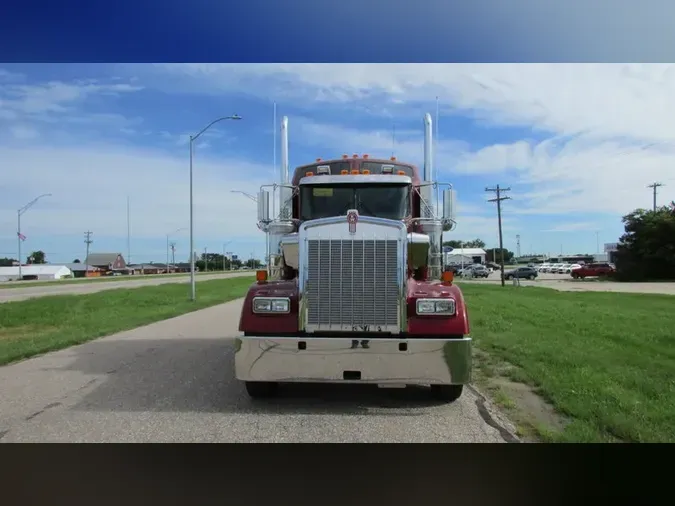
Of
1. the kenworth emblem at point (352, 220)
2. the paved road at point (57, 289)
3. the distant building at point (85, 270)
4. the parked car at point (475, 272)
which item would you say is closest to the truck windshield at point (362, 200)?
the kenworth emblem at point (352, 220)

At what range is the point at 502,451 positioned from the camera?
5082mm

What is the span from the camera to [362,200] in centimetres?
748

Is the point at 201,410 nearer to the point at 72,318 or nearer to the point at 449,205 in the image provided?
the point at 449,205

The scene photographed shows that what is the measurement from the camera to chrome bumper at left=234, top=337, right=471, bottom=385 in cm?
596

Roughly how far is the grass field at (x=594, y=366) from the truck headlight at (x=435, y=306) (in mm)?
1437

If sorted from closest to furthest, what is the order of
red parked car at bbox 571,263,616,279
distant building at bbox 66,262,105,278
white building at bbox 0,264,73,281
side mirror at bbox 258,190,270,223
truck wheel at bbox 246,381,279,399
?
1. truck wheel at bbox 246,381,279,399
2. side mirror at bbox 258,190,270,223
3. red parked car at bbox 571,263,616,279
4. distant building at bbox 66,262,105,278
5. white building at bbox 0,264,73,281

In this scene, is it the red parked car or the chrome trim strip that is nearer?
the chrome trim strip

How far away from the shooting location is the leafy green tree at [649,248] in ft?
153

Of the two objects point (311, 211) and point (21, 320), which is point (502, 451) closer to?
point (311, 211)

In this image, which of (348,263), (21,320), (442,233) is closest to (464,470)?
(348,263)

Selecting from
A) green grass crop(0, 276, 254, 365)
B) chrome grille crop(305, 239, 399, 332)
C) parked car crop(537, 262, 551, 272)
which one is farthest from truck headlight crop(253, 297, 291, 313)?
parked car crop(537, 262, 551, 272)

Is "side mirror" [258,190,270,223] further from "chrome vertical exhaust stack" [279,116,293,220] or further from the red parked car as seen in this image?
the red parked car

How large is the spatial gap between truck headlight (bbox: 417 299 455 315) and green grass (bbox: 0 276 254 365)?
777 centimetres

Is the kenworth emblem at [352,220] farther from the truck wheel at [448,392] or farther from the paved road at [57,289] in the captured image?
the paved road at [57,289]
